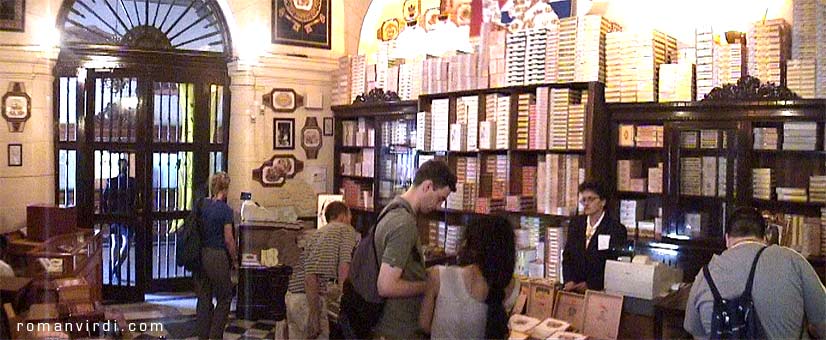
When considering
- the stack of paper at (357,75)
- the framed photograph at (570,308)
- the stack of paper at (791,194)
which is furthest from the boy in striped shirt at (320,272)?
the stack of paper at (357,75)

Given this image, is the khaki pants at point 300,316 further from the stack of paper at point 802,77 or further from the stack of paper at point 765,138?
the stack of paper at point 802,77

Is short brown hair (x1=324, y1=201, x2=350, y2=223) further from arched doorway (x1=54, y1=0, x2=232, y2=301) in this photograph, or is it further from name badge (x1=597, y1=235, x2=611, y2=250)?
arched doorway (x1=54, y1=0, x2=232, y2=301)

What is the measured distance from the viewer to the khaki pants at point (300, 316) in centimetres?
496

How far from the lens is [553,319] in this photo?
13.4 ft

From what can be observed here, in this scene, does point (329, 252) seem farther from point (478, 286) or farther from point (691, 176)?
point (691, 176)

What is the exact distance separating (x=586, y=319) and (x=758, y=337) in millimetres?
1095

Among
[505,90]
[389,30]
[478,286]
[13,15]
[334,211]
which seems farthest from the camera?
[389,30]

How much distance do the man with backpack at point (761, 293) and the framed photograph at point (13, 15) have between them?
655 cm

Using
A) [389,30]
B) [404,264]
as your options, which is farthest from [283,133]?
[404,264]

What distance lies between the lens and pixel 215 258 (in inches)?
228

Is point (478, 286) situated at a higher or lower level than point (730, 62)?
lower

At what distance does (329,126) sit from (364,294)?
213 inches

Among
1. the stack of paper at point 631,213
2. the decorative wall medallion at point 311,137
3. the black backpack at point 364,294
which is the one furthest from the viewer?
the decorative wall medallion at point 311,137

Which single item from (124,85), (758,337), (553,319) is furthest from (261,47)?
(758,337)
